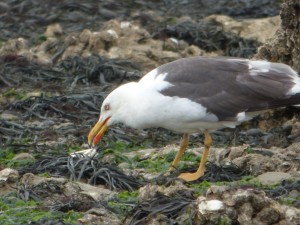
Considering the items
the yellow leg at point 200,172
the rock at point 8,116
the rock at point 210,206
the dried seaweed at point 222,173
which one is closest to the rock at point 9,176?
the yellow leg at point 200,172

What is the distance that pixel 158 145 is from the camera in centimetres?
1149

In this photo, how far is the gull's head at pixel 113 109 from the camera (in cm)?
955

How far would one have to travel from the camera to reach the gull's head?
9547 mm

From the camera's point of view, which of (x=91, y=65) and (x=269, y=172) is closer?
(x=269, y=172)

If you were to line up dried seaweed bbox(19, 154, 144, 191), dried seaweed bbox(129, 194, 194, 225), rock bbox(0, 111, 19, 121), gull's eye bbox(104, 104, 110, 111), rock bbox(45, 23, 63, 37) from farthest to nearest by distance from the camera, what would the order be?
1. rock bbox(45, 23, 63, 37)
2. rock bbox(0, 111, 19, 121)
3. gull's eye bbox(104, 104, 110, 111)
4. dried seaweed bbox(19, 154, 144, 191)
5. dried seaweed bbox(129, 194, 194, 225)

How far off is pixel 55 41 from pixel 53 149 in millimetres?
5819

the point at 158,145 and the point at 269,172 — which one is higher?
the point at 269,172

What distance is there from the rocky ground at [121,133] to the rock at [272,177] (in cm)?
2

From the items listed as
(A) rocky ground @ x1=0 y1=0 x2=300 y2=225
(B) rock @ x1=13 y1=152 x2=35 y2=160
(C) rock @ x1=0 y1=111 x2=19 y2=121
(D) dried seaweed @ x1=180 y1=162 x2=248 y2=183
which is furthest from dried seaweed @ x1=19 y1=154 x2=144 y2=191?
(C) rock @ x1=0 y1=111 x2=19 y2=121

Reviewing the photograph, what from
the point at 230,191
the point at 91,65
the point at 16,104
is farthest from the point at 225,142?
the point at 230,191

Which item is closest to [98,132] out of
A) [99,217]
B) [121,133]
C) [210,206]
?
[121,133]

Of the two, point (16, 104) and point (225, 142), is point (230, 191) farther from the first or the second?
point (16, 104)

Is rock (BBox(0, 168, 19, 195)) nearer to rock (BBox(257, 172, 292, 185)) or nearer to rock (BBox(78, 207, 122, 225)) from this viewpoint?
rock (BBox(78, 207, 122, 225))

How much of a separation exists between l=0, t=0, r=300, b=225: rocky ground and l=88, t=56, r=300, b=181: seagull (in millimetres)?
471
